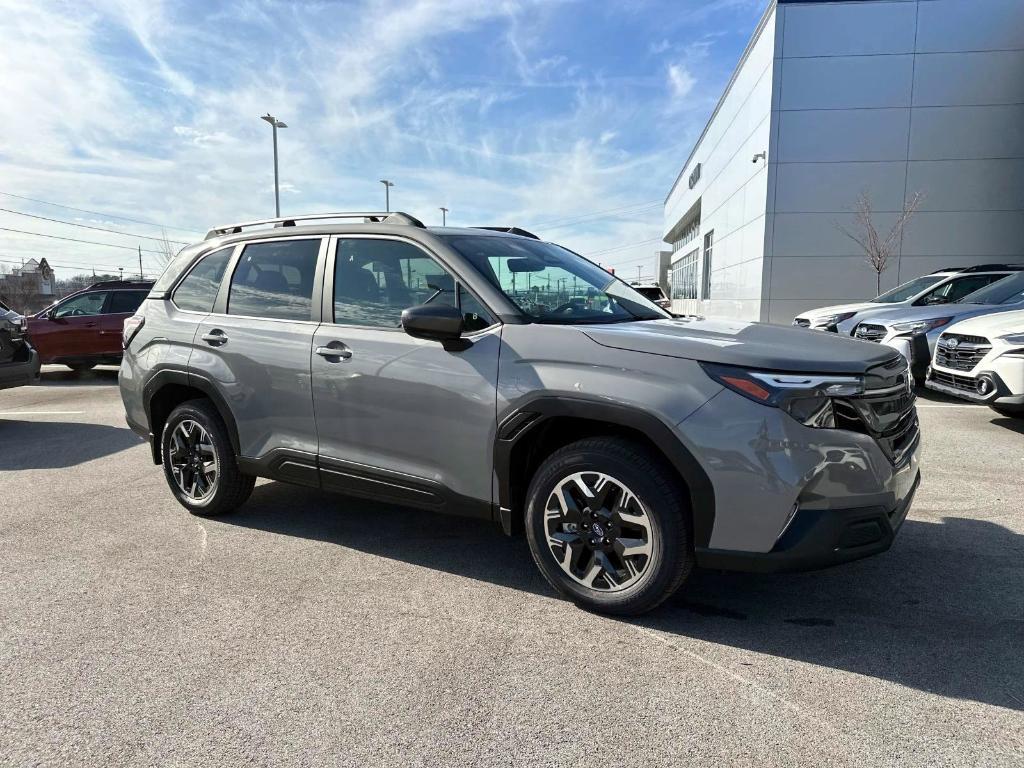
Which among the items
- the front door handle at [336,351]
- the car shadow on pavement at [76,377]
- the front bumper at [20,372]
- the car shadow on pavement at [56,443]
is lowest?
the car shadow on pavement at [56,443]

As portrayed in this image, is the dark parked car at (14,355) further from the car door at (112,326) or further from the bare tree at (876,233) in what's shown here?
the bare tree at (876,233)

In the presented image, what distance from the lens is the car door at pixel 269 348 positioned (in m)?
3.80

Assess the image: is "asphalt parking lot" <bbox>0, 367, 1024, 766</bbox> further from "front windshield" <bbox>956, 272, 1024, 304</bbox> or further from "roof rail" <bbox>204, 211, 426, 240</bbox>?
"front windshield" <bbox>956, 272, 1024, 304</bbox>

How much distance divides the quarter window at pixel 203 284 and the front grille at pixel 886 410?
372 centimetres

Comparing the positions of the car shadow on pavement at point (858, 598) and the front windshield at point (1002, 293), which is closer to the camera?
the car shadow on pavement at point (858, 598)

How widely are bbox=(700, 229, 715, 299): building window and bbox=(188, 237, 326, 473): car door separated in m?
28.9

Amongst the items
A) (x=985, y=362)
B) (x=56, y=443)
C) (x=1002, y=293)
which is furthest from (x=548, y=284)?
(x=1002, y=293)

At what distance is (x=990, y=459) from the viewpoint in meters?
5.67

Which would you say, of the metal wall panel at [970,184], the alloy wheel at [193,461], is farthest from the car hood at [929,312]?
the metal wall panel at [970,184]

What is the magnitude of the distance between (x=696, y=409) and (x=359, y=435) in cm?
181

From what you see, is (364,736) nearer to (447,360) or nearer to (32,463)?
(447,360)

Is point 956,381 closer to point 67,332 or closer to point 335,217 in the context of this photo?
point 335,217

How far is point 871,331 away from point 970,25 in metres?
14.9

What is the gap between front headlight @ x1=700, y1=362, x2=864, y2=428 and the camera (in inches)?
102
